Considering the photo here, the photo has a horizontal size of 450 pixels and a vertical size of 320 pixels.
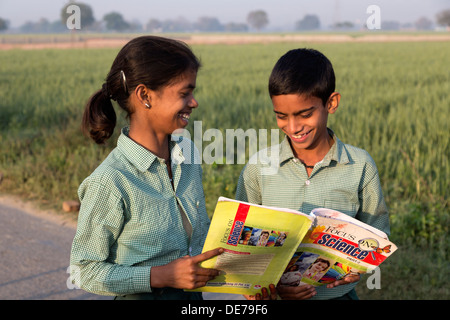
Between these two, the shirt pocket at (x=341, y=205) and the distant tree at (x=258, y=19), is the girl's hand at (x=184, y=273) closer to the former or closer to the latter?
the shirt pocket at (x=341, y=205)

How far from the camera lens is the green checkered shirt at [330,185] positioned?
188cm

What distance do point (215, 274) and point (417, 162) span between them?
139 inches

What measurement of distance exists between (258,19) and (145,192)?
130 meters

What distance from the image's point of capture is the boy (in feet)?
6.05

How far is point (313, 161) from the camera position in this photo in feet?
6.38

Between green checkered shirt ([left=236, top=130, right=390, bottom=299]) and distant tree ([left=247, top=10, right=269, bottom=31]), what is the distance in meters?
129

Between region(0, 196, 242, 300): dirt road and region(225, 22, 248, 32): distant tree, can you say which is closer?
region(0, 196, 242, 300): dirt road

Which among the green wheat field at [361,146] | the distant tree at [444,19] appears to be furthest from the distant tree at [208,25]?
the green wheat field at [361,146]

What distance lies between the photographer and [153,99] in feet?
5.48

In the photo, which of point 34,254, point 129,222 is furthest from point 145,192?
point 34,254

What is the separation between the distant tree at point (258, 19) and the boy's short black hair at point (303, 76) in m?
129
